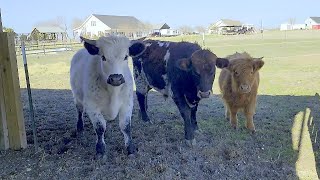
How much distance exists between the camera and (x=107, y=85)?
4598 mm

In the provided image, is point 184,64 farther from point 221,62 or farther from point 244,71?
point 244,71

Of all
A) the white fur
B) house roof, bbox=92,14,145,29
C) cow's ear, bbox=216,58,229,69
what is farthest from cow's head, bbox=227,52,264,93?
house roof, bbox=92,14,145,29

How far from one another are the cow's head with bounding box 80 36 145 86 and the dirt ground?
117 cm

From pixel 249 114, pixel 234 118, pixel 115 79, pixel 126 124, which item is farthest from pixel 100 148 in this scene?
pixel 249 114

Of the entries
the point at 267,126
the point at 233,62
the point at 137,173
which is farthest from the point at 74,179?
the point at 267,126

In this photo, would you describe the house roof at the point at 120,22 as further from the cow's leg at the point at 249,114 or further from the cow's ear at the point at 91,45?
the cow's ear at the point at 91,45

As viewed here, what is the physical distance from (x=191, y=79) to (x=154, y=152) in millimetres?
1197

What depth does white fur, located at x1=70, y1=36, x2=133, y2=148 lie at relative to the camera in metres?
4.39

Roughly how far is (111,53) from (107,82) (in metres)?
0.37

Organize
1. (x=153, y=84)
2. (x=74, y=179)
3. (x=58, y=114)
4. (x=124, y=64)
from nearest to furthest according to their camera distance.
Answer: (x=74, y=179) → (x=124, y=64) → (x=153, y=84) → (x=58, y=114)

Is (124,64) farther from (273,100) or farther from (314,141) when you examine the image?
(273,100)

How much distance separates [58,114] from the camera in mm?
7223

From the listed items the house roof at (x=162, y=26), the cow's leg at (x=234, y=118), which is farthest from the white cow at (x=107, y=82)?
the house roof at (x=162, y=26)

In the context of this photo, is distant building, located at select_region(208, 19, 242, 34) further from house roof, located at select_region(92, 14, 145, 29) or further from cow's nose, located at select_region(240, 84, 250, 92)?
cow's nose, located at select_region(240, 84, 250, 92)
